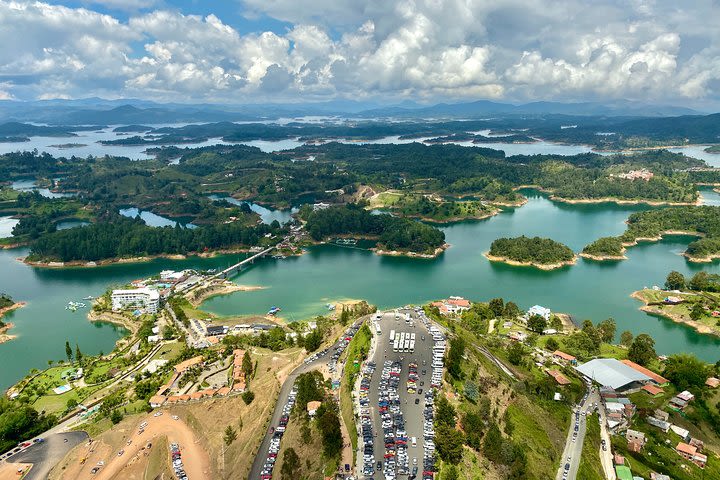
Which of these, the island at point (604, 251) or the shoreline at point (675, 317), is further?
the island at point (604, 251)

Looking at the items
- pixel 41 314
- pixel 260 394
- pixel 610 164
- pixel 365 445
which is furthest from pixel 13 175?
pixel 610 164

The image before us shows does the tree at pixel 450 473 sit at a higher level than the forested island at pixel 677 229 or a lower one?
higher

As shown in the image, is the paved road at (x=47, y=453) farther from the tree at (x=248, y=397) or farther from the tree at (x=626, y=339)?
the tree at (x=626, y=339)

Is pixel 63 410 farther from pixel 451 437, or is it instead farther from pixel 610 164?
pixel 610 164

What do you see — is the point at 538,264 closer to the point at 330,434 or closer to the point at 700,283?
the point at 700,283

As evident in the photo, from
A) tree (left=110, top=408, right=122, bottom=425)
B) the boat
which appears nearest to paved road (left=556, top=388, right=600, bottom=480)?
tree (left=110, top=408, right=122, bottom=425)

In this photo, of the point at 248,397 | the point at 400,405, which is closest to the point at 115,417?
the point at 248,397

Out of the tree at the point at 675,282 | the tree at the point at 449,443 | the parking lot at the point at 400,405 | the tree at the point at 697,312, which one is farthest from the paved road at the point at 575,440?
the tree at the point at 675,282
